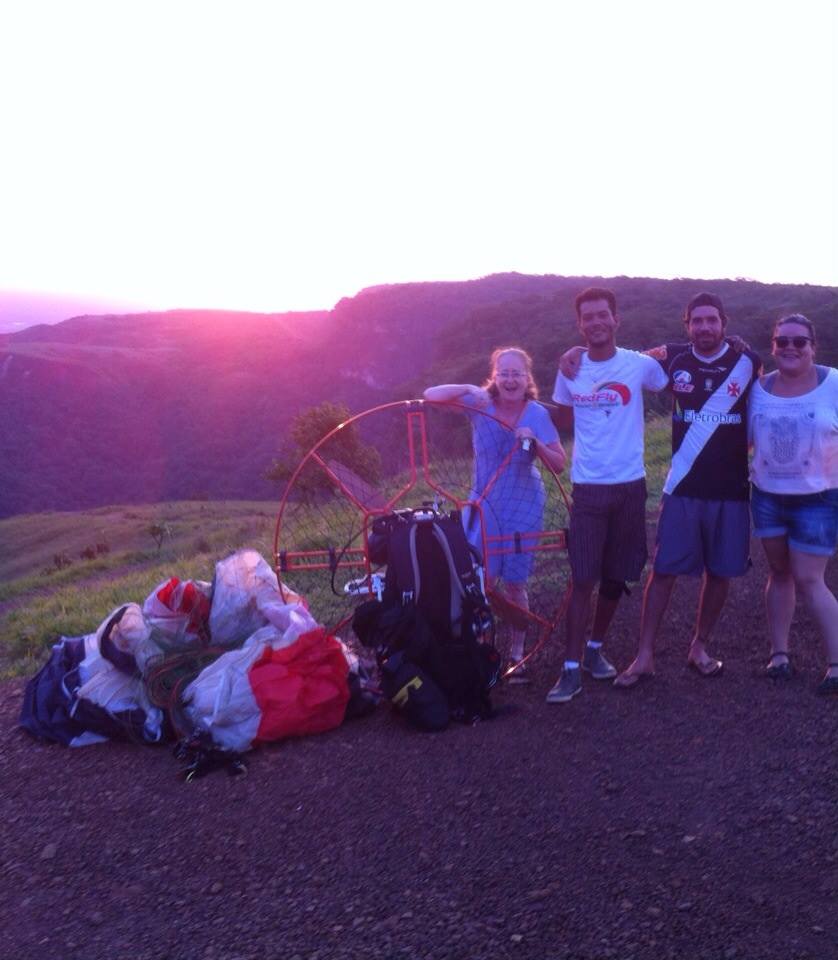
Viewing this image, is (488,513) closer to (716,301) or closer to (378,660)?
(378,660)

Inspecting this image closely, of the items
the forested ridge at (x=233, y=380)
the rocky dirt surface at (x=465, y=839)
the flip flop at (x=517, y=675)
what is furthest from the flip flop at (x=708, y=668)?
the forested ridge at (x=233, y=380)

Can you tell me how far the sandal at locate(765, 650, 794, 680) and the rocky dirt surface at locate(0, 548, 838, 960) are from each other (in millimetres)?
59

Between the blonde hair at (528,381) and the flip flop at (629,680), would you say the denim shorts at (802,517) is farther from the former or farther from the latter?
the blonde hair at (528,381)

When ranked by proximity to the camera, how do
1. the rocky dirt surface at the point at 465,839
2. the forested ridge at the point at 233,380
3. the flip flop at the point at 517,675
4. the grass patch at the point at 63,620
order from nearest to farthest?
1. the rocky dirt surface at the point at 465,839
2. the flip flop at the point at 517,675
3. the grass patch at the point at 63,620
4. the forested ridge at the point at 233,380

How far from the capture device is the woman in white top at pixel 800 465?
4609 mm

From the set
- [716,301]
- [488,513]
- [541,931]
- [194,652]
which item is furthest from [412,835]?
[716,301]

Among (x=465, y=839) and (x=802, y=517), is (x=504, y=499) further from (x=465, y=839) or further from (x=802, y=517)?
(x=465, y=839)

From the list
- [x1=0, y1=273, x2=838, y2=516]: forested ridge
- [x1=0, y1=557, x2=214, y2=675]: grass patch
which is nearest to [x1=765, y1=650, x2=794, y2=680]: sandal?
[x1=0, y1=557, x2=214, y2=675]: grass patch

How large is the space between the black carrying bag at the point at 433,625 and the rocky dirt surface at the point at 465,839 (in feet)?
0.65

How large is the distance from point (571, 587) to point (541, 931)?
2272 mm

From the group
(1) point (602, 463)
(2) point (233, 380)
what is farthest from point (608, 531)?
(2) point (233, 380)

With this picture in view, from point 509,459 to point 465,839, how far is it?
2.14 meters

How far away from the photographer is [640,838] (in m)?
3.49

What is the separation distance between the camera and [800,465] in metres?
4.64
